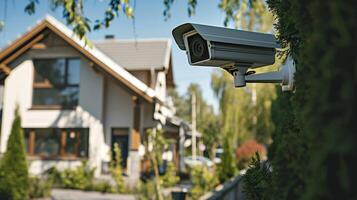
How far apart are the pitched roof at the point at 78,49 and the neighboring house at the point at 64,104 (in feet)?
0.14

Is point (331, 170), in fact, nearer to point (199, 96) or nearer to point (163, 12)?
point (163, 12)

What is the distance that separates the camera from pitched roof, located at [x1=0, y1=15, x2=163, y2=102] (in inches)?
616

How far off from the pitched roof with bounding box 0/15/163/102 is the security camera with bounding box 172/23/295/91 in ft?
44.3

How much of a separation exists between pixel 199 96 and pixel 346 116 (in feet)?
207

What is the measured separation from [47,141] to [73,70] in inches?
131

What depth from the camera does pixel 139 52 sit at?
18.6 m

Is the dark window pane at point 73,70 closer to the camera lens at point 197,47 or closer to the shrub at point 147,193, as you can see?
the shrub at point 147,193

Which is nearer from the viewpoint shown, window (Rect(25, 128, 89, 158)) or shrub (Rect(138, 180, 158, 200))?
shrub (Rect(138, 180, 158, 200))

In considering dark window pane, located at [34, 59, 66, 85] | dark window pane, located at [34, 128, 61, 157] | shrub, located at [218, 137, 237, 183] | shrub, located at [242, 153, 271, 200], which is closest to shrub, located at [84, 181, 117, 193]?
dark window pane, located at [34, 128, 61, 157]

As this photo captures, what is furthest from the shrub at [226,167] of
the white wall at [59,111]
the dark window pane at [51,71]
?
the dark window pane at [51,71]

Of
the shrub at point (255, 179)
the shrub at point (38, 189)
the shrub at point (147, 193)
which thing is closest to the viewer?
the shrub at point (255, 179)

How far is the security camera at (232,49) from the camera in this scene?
1.95m

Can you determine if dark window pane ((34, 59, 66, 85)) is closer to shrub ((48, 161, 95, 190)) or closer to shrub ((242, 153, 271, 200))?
shrub ((48, 161, 95, 190))

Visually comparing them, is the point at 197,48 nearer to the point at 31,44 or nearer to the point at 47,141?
the point at 47,141
